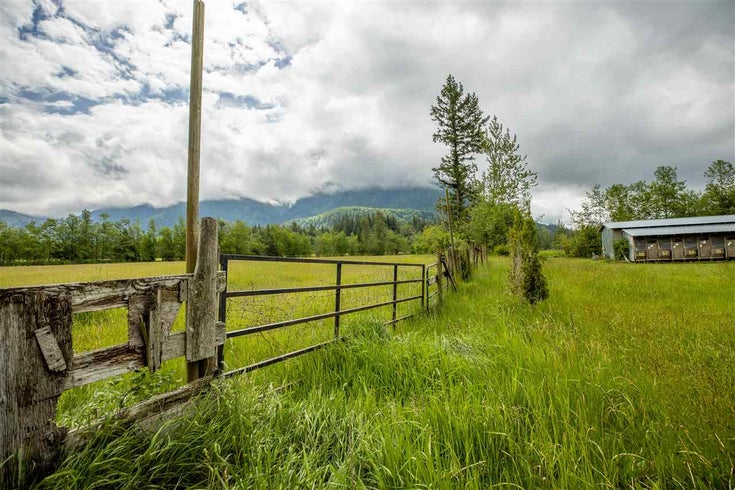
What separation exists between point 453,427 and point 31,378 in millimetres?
2676

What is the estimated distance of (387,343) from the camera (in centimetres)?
429

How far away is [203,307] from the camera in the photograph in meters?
2.47

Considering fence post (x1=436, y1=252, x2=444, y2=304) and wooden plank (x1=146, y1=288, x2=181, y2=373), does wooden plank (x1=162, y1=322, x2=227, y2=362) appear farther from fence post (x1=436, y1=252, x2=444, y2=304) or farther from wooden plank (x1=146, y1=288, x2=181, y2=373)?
fence post (x1=436, y1=252, x2=444, y2=304)

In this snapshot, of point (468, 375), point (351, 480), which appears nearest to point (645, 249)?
point (468, 375)

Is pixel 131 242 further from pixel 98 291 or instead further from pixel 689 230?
pixel 689 230


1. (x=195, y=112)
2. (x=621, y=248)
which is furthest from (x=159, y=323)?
(x=621, y=248)

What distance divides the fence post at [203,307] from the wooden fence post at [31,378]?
2.47ft

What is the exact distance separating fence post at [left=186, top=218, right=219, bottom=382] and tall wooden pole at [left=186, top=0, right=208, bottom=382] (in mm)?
38

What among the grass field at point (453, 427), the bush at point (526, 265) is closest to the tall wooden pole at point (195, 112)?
the grass field at point (453, 427)

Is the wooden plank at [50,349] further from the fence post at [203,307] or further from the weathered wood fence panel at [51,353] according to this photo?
the fence post at [203,307]

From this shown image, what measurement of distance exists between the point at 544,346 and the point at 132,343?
4.44 meters

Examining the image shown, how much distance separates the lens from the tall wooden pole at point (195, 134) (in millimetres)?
2449

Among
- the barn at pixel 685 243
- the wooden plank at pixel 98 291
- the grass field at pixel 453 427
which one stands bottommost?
the grass field at pixel 453 427

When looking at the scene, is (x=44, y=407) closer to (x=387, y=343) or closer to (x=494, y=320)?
(x=387, y=343)
